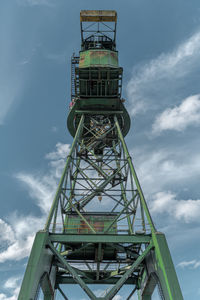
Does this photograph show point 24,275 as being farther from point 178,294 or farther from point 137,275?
point 137,275

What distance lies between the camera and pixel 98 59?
18406 mm

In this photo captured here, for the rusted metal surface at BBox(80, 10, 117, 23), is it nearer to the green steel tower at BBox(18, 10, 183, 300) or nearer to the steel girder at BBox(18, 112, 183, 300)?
the green steel tower at BBox(18, 10, 183, 300)

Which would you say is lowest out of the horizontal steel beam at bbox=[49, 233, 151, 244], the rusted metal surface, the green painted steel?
the horizontal steel beam at bbox=[49, 233, 151, 244]

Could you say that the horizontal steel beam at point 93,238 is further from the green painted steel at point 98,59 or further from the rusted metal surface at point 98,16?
the rusted metal surface at point 98,16

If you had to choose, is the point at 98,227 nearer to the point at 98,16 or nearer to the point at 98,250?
the point at 98,250

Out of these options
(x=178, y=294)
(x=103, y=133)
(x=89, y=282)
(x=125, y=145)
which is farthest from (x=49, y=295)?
(x=103, y=133)

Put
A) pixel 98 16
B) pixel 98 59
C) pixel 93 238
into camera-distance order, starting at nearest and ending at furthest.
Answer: pixel 93 238 < pixel 98 59 < pixel 98 16

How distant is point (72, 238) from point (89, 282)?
407 centimetres

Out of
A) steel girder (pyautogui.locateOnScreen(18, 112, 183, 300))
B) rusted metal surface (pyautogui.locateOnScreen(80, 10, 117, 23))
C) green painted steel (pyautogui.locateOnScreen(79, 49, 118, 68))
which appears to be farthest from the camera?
rusted metal surface (pyautogui.locateOnScreen(80, 10, 117, 23))

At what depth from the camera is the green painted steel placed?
59.2 feet

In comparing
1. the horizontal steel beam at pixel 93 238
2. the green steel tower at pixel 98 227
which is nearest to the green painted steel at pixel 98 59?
the green steel tower at pixel 98 227

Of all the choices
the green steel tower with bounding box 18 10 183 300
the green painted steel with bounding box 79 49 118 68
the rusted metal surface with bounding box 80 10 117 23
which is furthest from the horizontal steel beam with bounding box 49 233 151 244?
the rusted metal surface with bounding box 80 10 117 23

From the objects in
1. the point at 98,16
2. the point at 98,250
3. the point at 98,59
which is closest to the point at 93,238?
the point at 98,250

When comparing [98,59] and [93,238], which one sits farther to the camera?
[98,59]
